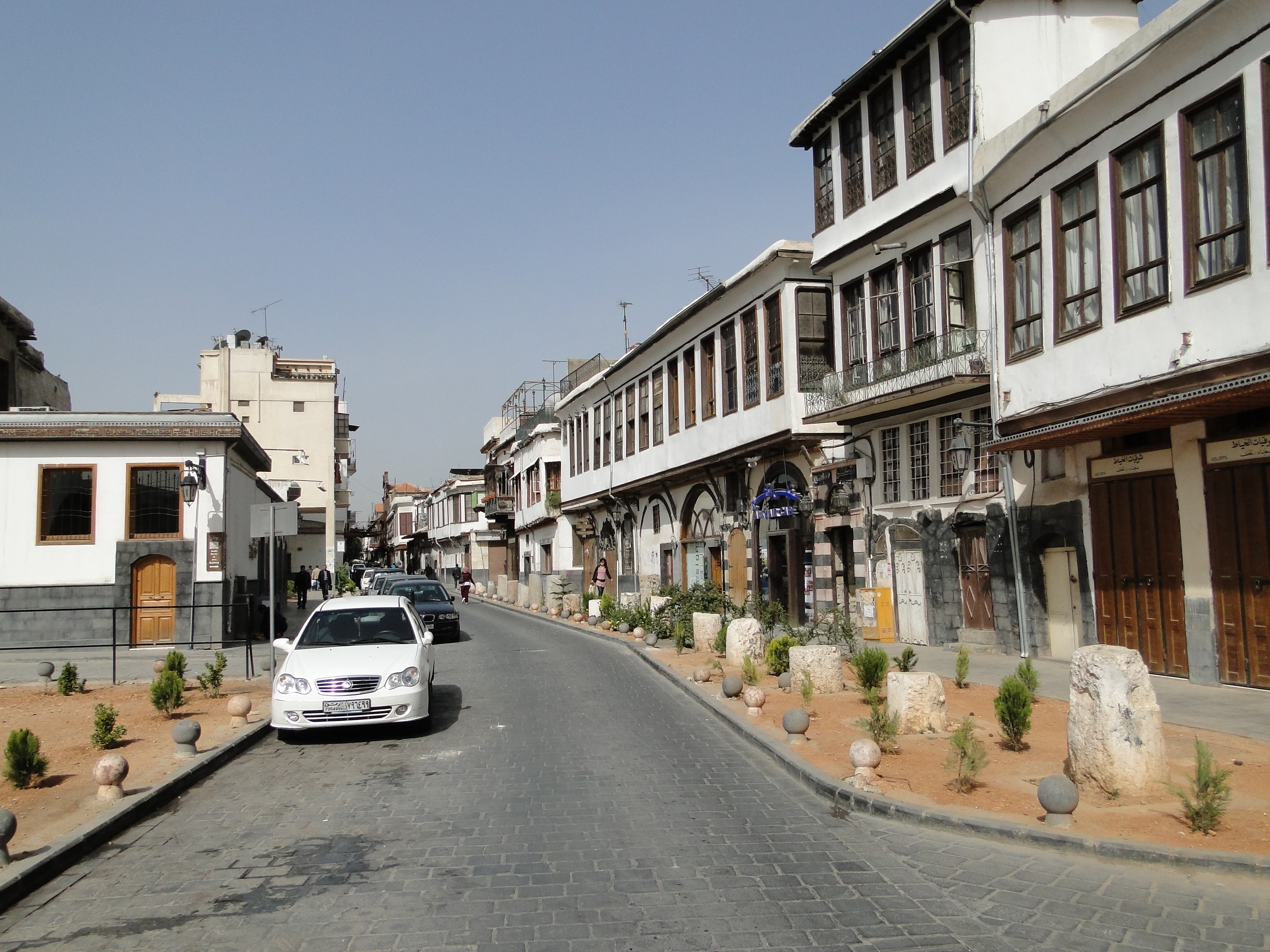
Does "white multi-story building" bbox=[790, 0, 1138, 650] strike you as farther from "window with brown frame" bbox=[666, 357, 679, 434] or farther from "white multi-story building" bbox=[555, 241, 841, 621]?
"window with brown frame" bbox=[666, 357, 679, 434]

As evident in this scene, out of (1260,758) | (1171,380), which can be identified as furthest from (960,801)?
(1171,380)

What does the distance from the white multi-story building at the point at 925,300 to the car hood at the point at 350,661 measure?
34.7ft

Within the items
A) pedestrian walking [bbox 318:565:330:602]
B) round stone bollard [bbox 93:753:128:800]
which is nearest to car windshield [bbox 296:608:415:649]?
round stone bollard [bbox 93:753:128:800]

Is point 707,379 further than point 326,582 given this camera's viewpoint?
No

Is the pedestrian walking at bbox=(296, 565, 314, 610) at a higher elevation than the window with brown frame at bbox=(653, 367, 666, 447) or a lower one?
lower

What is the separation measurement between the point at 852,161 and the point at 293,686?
16357 mm

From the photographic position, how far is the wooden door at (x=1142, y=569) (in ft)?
45.4

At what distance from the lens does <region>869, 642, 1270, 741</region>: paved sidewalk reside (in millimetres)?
10477

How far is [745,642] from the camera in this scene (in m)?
17.0

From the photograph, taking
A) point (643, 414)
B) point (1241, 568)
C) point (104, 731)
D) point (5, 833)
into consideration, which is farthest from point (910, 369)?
point (643, 414)

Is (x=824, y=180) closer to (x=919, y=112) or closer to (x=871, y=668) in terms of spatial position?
(x=919, y=112)

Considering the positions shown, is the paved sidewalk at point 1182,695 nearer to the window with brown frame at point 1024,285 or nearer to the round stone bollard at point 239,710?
the window with brown frame at point 1024,285

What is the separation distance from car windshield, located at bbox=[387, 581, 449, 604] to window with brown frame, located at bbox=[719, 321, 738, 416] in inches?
357

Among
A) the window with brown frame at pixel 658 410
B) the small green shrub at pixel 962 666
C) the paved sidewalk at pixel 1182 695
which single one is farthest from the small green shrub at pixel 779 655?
the window with brown frame at pixel 658 410
